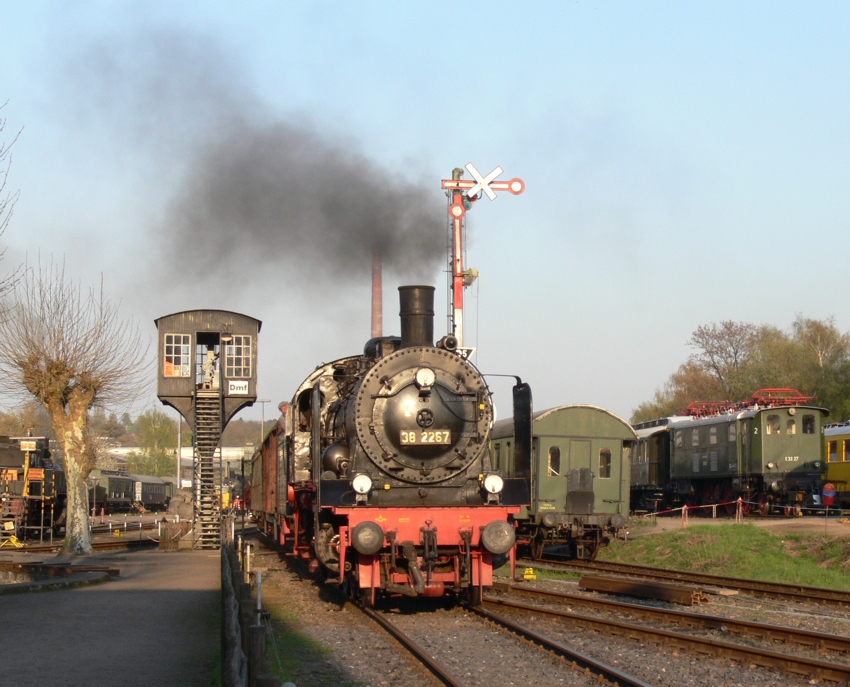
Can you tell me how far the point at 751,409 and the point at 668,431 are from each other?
5.76m

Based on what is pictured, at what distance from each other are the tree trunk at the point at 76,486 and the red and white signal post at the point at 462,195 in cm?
971

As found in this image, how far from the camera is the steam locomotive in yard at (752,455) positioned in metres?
26.6

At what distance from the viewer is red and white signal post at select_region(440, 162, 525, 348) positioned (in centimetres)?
1781

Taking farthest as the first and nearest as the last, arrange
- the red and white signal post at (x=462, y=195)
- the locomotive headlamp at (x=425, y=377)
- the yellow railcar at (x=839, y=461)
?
1. the yellow railcar at (x=839, y=461)
2. the red and white signal post at (x=462, y=195)
3. the locomotive headlamp at (x=425, y=377)

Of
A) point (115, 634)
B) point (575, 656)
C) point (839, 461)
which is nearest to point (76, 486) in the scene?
point (115, 634)

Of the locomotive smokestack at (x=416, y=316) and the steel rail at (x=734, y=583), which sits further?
the steel rail at (x=734, y=583)

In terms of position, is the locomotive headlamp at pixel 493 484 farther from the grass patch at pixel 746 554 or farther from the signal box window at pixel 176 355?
the signal box window at pixel 176 355

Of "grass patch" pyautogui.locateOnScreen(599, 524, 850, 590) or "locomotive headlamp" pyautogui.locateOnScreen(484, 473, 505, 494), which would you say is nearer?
"locomotive headlamp" pyautogui.locateOnScreen(484, 473, 505, 494)

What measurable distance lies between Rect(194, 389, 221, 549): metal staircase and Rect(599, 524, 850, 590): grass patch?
33.7ft

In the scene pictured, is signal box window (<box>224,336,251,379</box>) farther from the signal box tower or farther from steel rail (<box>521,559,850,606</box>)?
steel rail (<box>521,559,850,606</box>)

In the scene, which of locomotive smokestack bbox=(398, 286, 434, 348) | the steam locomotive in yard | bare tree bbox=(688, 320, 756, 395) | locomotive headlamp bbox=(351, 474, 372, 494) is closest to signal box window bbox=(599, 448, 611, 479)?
the steam locomotive in yard

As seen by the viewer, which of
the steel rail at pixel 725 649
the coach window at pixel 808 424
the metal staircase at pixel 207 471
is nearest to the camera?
the steel rail at pixel 725 649

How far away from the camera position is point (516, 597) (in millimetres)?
13117

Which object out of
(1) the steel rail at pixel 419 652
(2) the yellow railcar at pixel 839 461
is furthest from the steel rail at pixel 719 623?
(2) the yellow railcar at pixel 839 461
